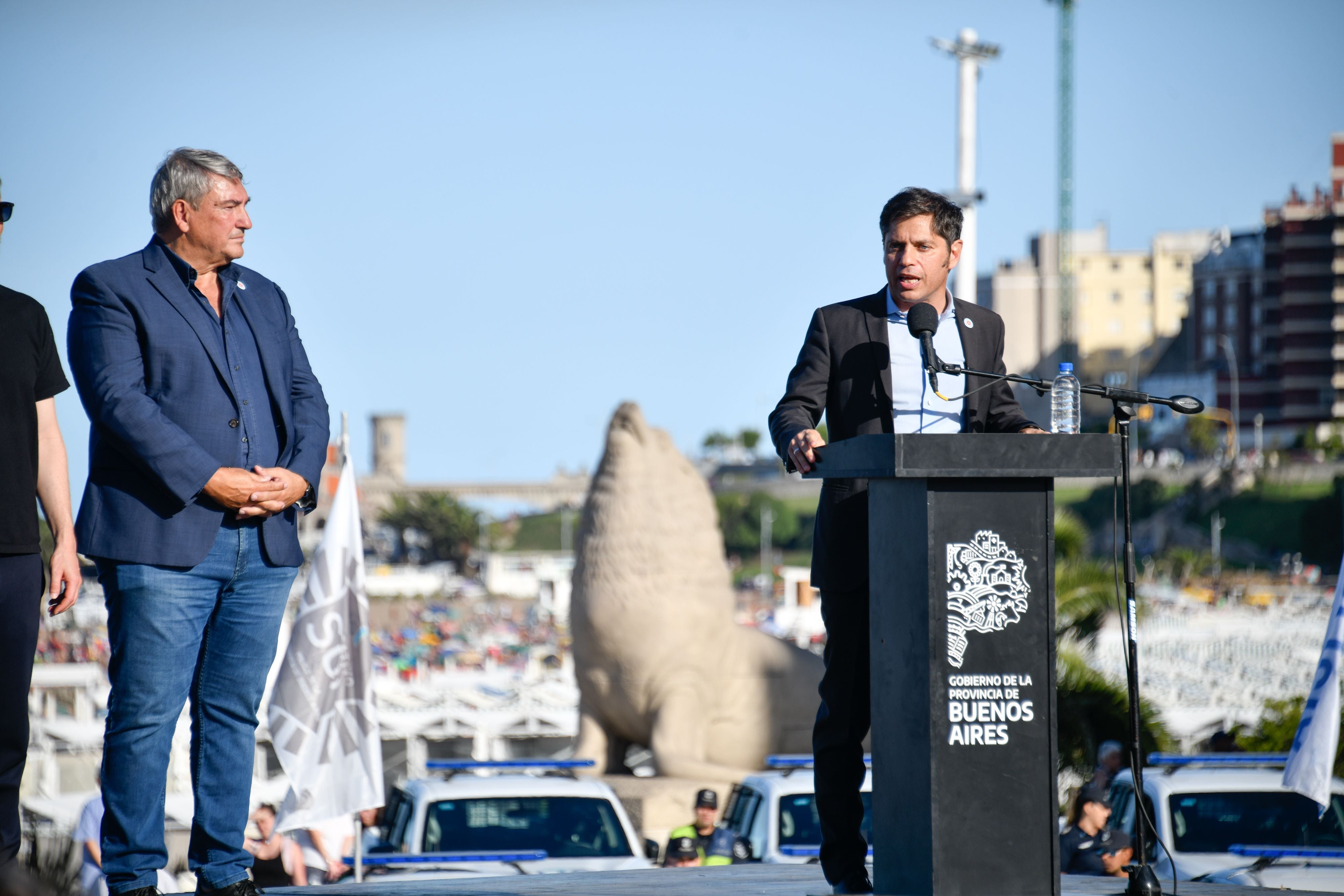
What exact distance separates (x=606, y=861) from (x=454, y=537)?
107m

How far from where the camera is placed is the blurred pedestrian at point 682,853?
7.90 metres

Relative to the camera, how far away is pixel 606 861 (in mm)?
7785

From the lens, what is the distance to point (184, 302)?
12.6 feet

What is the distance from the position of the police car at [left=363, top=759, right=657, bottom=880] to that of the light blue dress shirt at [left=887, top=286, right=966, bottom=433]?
4.34 meters

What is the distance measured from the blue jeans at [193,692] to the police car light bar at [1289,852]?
4.90 m

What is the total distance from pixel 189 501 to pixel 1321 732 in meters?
5.72

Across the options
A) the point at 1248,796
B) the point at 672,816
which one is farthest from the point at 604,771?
the point at 1248,796

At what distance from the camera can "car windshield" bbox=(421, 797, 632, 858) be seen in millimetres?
7836

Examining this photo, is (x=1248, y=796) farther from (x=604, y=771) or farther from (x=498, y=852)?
(x=604, y=771)

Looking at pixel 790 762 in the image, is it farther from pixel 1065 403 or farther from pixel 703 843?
pixel 1065 403

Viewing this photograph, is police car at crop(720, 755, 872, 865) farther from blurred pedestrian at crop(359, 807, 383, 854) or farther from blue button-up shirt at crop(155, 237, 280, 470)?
blue button-up shirt at crop(155, 237, 280, 470)

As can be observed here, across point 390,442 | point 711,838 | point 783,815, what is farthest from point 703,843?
point 390,442

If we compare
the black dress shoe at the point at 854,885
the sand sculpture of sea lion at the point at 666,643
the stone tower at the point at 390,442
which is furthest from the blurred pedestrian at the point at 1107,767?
the stone tower at the point at 390,442

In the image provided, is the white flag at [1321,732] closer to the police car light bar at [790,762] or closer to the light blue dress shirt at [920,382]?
the police car light bar at [790,762]
